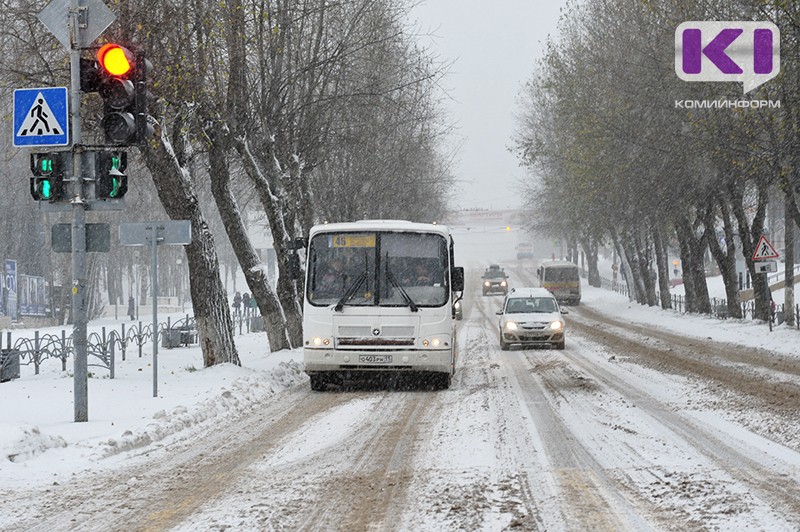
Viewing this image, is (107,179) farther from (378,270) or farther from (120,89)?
(378,270)

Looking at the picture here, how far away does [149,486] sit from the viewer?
Answer: 314 inches

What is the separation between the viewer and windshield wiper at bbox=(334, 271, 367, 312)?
15664 millimetres

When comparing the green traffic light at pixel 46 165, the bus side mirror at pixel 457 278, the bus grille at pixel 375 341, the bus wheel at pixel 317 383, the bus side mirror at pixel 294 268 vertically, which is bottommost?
the bus wheel at pixel 317 383

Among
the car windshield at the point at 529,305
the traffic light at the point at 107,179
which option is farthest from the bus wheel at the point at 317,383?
the car windshield at the point at 529,305

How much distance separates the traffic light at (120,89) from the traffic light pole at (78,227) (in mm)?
166

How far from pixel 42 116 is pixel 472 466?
649 centimetres

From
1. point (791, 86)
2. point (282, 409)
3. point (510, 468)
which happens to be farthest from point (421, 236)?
point (791, 86)

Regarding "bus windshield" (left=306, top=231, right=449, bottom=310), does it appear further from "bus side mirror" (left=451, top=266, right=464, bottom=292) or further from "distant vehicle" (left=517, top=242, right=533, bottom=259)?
"distant vehicle" (left=517, top=242, right=533, bottom=259)

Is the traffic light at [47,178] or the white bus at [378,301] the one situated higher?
the traffic light at [47,178]

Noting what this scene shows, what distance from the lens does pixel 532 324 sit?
2578cm

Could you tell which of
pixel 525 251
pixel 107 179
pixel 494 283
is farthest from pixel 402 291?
pixel 525 251

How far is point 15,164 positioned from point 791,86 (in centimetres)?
5013

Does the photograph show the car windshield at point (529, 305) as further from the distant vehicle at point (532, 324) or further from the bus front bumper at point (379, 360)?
the bus front bumper at point (379, 360)

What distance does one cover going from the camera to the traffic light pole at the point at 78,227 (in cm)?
1131
